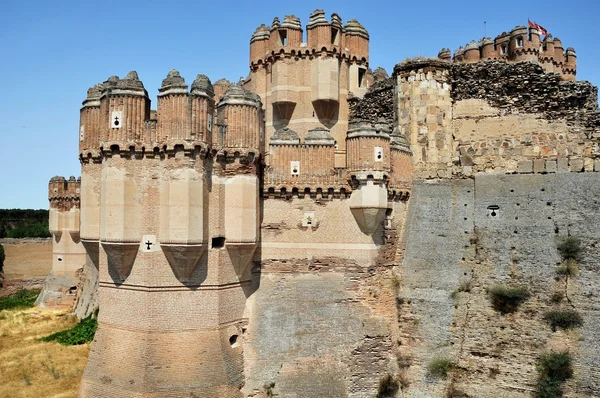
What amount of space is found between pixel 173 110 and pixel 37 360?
Answer: 13.4 metres

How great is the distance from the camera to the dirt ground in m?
40.8

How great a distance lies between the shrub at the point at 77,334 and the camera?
24.2m

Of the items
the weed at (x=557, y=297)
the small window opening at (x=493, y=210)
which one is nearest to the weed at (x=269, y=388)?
the weed at (x=557, y=297)

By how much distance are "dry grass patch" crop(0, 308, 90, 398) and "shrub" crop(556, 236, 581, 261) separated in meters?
16.5

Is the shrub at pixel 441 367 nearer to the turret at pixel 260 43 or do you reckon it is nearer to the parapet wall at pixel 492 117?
the parapet wall at pixel 492 117

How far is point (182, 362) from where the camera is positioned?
1463cm

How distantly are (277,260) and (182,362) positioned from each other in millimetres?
4377

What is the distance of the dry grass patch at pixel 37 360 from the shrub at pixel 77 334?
514mm

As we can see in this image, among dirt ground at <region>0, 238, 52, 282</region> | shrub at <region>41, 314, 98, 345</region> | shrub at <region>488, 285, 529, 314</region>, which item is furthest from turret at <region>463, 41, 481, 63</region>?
dirt ground at <region>0, 238, 52, 282</region>

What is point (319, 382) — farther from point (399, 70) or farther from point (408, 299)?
point (399, 70)

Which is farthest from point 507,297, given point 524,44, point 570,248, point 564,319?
point 524,44

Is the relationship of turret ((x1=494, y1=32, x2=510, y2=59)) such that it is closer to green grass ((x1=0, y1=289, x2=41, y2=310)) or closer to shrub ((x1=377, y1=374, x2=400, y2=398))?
shrub ((x1=377, y1=374, x2=400, y2=398))

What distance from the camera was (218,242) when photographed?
1564 centimetres

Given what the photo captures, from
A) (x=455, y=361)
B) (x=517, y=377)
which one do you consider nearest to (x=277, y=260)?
(x=455, y=361)
